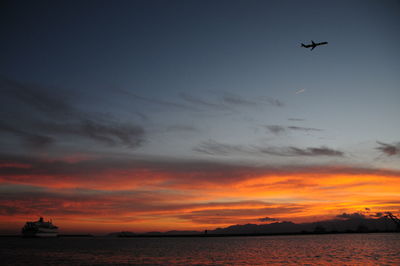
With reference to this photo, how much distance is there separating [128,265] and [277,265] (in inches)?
1171

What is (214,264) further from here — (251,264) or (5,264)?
(5,264)

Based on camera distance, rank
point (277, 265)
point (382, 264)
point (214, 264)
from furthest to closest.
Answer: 1. point (214, 264)
2. point (277, 265)
3. point (382, 264)

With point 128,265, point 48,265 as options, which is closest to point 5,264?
point 48,265

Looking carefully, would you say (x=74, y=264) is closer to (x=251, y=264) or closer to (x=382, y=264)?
(x=251, y=264)

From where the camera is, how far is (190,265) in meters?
64.2

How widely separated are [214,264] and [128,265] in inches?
693

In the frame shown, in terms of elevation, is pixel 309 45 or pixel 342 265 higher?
pixel 309 45

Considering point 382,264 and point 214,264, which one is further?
point 214,264

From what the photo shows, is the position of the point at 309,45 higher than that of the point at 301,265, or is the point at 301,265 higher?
the point at 309,45

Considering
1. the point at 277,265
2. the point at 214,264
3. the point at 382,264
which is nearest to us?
the point at 382,264

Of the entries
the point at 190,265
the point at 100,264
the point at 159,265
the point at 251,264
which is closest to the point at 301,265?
the point at 251,264

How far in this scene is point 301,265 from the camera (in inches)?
2377

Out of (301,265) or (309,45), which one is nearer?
(301,265)

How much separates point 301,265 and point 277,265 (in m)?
4.47
